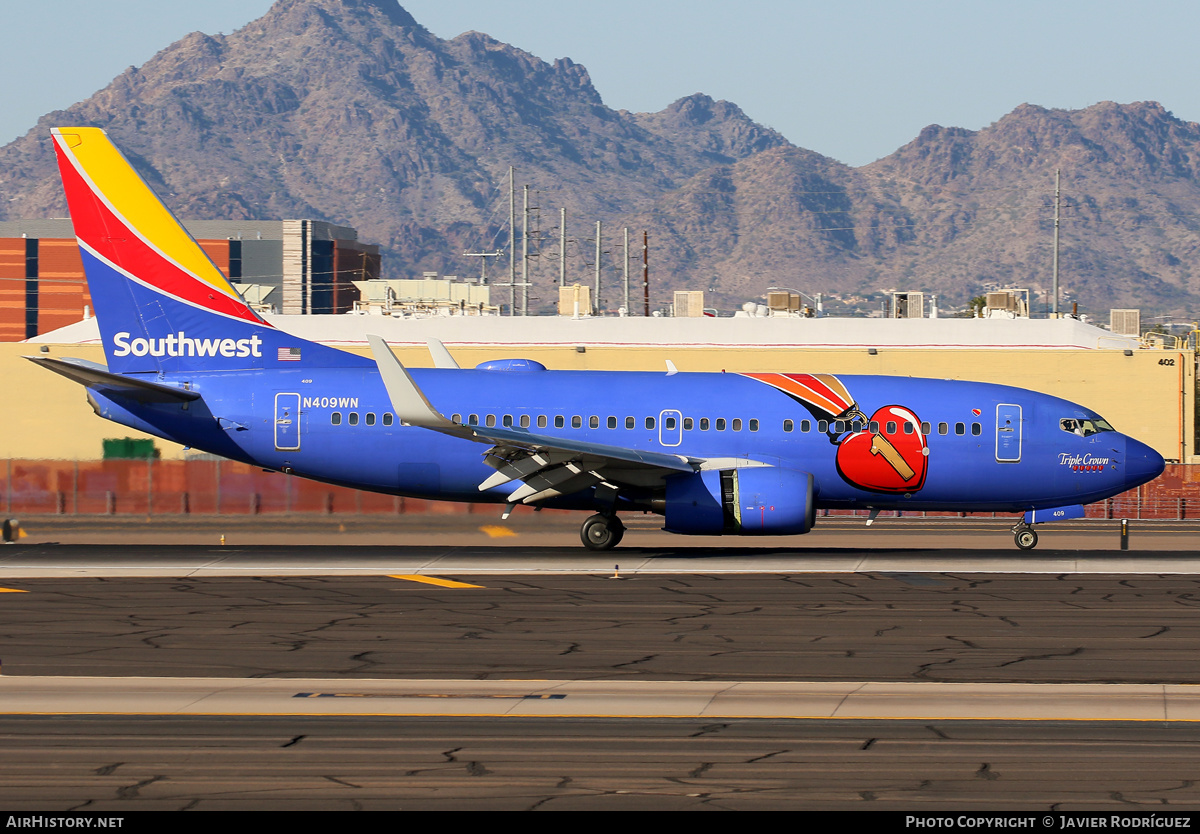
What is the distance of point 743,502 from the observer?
3080cm

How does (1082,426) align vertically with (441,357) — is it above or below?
below

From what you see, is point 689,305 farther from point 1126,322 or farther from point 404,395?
point 404,395

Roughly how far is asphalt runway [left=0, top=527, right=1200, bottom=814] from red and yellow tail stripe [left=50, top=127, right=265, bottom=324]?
738 centimetres

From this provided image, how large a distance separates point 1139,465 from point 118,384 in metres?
24.3

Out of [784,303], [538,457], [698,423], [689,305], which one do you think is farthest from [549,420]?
[689,305]

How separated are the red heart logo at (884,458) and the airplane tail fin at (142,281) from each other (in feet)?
47.5

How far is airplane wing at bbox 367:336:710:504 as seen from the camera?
29828 mm

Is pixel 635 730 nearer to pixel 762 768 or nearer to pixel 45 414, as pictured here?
pixel 762 768

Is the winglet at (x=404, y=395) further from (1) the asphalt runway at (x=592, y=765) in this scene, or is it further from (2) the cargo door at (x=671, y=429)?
(1) the asphalt runway at (x=592, y=765)

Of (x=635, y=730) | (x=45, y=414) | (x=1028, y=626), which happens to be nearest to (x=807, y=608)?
(x=1028, y=626)

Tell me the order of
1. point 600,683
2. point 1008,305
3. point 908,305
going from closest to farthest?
point 600,683
point 1008,305
point 908,305

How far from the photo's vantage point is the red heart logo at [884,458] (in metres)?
32.4

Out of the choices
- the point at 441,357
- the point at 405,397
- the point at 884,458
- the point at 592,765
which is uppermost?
the point at 441,357

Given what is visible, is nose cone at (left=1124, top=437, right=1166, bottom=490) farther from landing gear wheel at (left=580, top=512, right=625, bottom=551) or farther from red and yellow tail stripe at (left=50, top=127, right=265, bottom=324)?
red and yellow tail stripe at (left=50, top=127, right=265, bottom=324)
